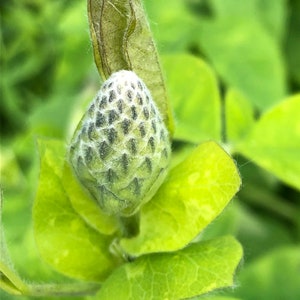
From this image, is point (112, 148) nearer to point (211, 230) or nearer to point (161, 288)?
point (161, 288)

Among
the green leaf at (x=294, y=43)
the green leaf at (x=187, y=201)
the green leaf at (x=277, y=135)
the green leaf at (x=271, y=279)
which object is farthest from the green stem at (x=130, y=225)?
the green leaf at (x=294, y=43)

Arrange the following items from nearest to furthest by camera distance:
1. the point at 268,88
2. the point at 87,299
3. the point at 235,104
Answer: the point at 87,299 < the point at 235,104 < the point at 268,88

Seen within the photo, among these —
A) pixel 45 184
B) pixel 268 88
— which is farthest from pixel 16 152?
pixel 45 184

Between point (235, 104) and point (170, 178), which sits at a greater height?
point (170, 178)

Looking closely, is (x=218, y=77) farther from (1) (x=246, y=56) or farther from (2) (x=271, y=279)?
(2) (x=271, y=279)

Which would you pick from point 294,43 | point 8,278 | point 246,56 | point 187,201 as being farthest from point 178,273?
point 294,43

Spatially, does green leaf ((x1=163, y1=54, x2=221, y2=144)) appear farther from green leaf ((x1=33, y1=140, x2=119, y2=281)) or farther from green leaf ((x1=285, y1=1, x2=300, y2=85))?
green leaf ((x1=285, y1=1, x2=300, y2=85))

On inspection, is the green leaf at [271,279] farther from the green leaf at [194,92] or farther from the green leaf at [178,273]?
the green leaf at [178,273]
